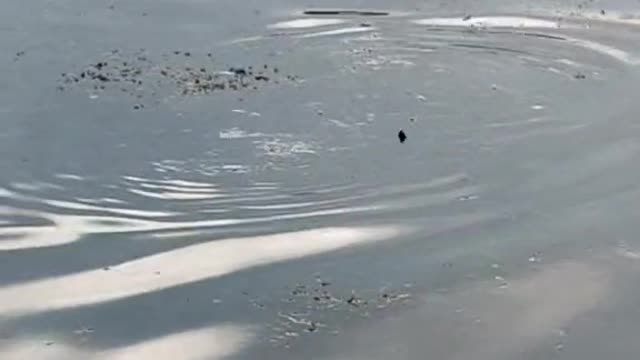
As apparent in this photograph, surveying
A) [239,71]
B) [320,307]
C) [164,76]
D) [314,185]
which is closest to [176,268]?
[320,307]

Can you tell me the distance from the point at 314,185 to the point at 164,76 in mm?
2479

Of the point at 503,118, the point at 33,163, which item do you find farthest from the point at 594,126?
the point at 33,163

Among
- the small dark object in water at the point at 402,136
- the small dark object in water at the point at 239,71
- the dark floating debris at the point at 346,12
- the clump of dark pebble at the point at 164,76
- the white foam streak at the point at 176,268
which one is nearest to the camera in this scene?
the white foam streak at the point at 176,268

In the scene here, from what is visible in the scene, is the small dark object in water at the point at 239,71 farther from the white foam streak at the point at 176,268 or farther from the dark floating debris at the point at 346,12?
the white foam streak at the point at 176,268

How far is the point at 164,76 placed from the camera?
10070 millimetres

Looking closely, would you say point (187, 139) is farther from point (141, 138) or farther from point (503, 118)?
point (503, 118)

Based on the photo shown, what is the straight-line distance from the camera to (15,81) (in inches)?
388

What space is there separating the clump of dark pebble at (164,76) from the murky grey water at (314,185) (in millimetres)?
26

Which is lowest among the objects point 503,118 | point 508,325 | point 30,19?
point 508,325

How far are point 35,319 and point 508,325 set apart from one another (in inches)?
98.9

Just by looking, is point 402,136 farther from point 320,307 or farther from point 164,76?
point 320,307

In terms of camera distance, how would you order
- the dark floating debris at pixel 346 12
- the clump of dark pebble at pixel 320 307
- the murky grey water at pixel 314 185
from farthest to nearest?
the dark floating debris at pixel 346 12 → the murky grey water at pixel 314 185 → the clump of dark pebble at pixel 320 307

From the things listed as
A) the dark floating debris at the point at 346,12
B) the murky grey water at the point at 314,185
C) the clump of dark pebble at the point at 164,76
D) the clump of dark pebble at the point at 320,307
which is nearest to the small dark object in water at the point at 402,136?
the murky grey water at the point at 314,185

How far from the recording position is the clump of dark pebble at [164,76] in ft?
32.2
